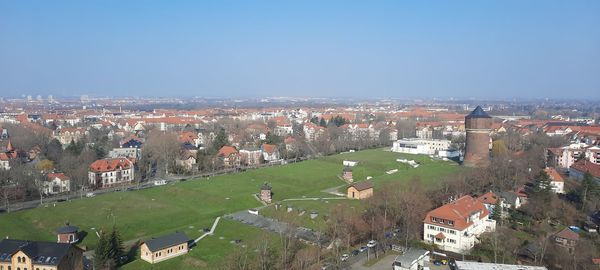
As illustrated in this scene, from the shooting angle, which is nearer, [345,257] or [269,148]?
[345,257]

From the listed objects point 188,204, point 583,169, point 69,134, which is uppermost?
point 69,134

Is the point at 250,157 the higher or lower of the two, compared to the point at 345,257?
higher

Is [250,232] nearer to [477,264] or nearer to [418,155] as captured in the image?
[477,264]

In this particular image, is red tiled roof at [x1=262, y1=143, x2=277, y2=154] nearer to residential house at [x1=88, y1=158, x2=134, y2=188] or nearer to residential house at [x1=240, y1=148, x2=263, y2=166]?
residential house at [x1=240, y1=148, x2=263, y2=166]

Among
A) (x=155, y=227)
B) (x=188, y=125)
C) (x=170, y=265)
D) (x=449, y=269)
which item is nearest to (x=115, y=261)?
(x=170, y=265)

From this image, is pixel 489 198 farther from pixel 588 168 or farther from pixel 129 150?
pixel 129 150

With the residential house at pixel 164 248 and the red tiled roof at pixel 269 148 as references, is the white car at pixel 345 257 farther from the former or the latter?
the red tiled roof at pixel 269 148

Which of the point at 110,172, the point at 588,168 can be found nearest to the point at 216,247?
the point at 110,172
